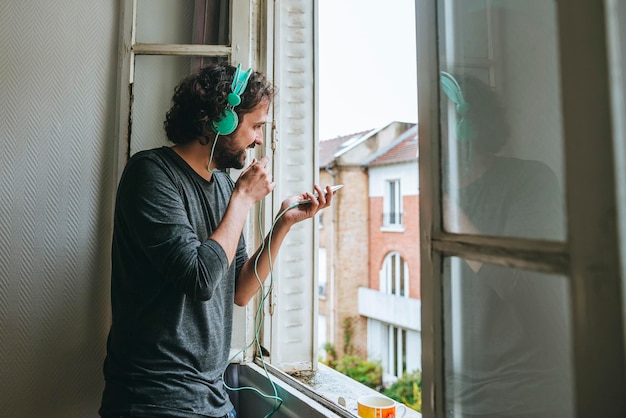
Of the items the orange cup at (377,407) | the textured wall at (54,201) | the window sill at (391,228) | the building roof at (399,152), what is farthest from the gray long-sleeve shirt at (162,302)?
the window sill at (391,228)

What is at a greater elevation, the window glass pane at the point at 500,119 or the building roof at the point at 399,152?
the building roof at the point at 399,152

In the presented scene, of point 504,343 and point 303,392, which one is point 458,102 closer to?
point 504,343

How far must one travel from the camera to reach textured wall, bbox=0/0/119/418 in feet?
4.59

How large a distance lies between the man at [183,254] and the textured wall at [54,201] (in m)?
0.45

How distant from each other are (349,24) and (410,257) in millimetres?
4866

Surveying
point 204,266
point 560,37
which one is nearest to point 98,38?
point 204,266

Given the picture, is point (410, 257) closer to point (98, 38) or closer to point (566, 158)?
point (98, 38)

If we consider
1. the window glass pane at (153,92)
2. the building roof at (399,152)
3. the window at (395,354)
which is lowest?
the window at (395,354)

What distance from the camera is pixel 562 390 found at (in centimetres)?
55

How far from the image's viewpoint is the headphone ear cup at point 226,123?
1.17 m

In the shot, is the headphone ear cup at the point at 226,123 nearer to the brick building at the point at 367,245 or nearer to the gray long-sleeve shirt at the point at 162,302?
the gray long-sleeve shirt at the point at 162,302

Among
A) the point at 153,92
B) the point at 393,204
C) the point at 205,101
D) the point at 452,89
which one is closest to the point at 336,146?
the point at 393,204

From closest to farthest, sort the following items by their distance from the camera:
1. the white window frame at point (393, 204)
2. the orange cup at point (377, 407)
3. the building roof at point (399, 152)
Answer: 1. the orange cup at point (377, 407)
2. the building roof at point (399, 152)
3. the white window frame at point (393, 204)

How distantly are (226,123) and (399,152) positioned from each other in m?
7.52
